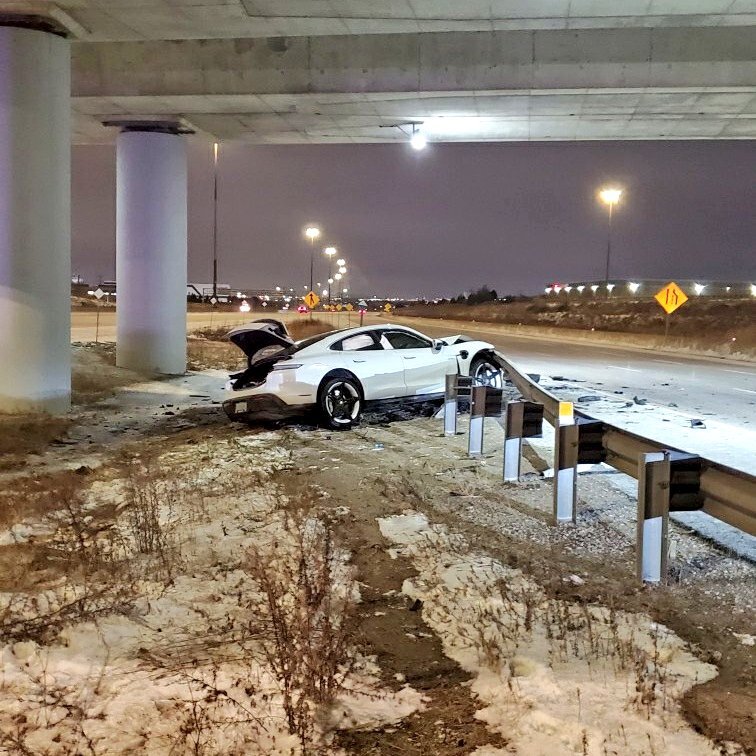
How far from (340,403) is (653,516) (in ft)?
22.5

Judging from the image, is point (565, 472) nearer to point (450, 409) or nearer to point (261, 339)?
point (450, 409)

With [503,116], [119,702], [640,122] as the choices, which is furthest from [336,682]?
[640,122]

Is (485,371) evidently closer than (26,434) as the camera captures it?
No

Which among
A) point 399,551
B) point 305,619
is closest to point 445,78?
point 399,551

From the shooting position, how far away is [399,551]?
6070 mm

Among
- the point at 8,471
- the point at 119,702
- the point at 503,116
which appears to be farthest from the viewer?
the point at 503,116

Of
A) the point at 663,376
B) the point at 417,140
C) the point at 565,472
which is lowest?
the point at 663,376

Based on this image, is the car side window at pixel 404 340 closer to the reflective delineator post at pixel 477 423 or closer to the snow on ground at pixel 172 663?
the reflective delineator post at pixel 477 423

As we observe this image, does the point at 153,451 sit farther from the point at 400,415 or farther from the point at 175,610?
the point at 175,610

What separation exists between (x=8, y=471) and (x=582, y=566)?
21.5 feet

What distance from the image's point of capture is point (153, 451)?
10.4 meters

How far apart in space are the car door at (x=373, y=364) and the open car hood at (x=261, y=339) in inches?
33.1

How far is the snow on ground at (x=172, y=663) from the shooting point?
11.1 feet

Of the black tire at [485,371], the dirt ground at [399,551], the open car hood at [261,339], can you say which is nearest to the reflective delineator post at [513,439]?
the dirt ground at [399,551]
